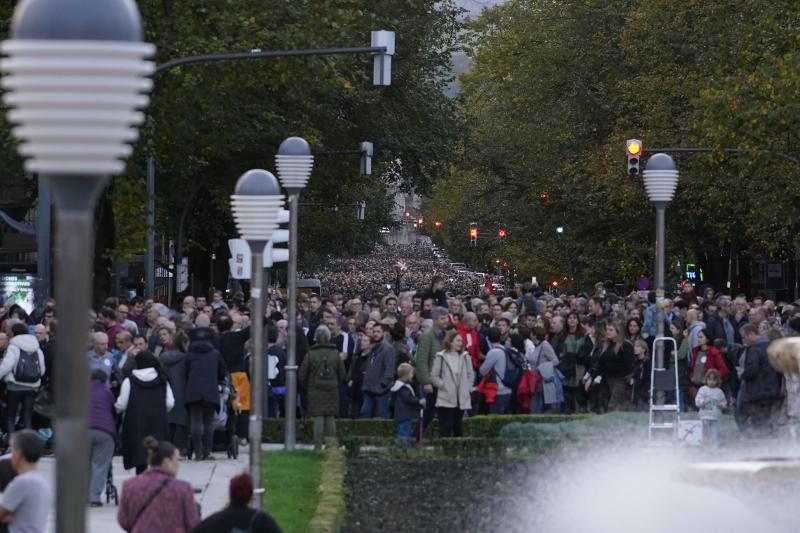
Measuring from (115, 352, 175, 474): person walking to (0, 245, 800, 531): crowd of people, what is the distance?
0.01m

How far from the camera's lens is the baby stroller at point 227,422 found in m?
20.9

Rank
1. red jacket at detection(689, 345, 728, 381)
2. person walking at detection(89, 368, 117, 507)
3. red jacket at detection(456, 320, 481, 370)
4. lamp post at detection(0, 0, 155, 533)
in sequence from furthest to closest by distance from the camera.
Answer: red jacket at detection(456, 320, 481, 370) < red jacket at detection(689, 345, 728, 381) < person walking at detection(89, 368, 117, 507) < lamp post at detection(0, 0, 155, 533)

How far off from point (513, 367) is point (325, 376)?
343 centimetres

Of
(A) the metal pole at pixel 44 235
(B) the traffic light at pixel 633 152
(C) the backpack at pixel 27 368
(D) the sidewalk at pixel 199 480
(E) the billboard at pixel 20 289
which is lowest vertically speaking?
(D) the sidewalk at pixel 199 480

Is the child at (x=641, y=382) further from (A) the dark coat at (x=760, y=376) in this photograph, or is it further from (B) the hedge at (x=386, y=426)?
(A) the dark coat at (x=760, y=376)

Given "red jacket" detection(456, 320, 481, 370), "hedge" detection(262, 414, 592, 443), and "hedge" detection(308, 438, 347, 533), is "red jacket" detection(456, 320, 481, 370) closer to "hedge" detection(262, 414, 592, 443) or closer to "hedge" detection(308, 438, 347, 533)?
"hedge" detection(262, 414, 592, 443)

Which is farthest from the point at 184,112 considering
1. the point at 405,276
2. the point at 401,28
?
the point at 405,276

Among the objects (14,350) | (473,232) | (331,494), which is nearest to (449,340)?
(14,350)

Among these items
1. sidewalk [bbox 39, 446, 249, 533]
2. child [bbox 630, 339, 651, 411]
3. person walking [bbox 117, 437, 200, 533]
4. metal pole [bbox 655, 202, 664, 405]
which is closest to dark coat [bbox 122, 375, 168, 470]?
sidewalk [bbox 39, 446, 249, 533]

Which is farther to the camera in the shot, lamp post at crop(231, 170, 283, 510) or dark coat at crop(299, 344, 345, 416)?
dark coat at crop(299, 344, 345, 416)

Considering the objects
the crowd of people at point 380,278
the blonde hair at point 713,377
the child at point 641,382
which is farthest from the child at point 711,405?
the crowd of people at point 380,278

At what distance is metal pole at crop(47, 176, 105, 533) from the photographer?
207 inches

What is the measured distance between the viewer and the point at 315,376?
2167 centimetres

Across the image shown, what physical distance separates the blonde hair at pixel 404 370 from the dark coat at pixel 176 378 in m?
2.86
